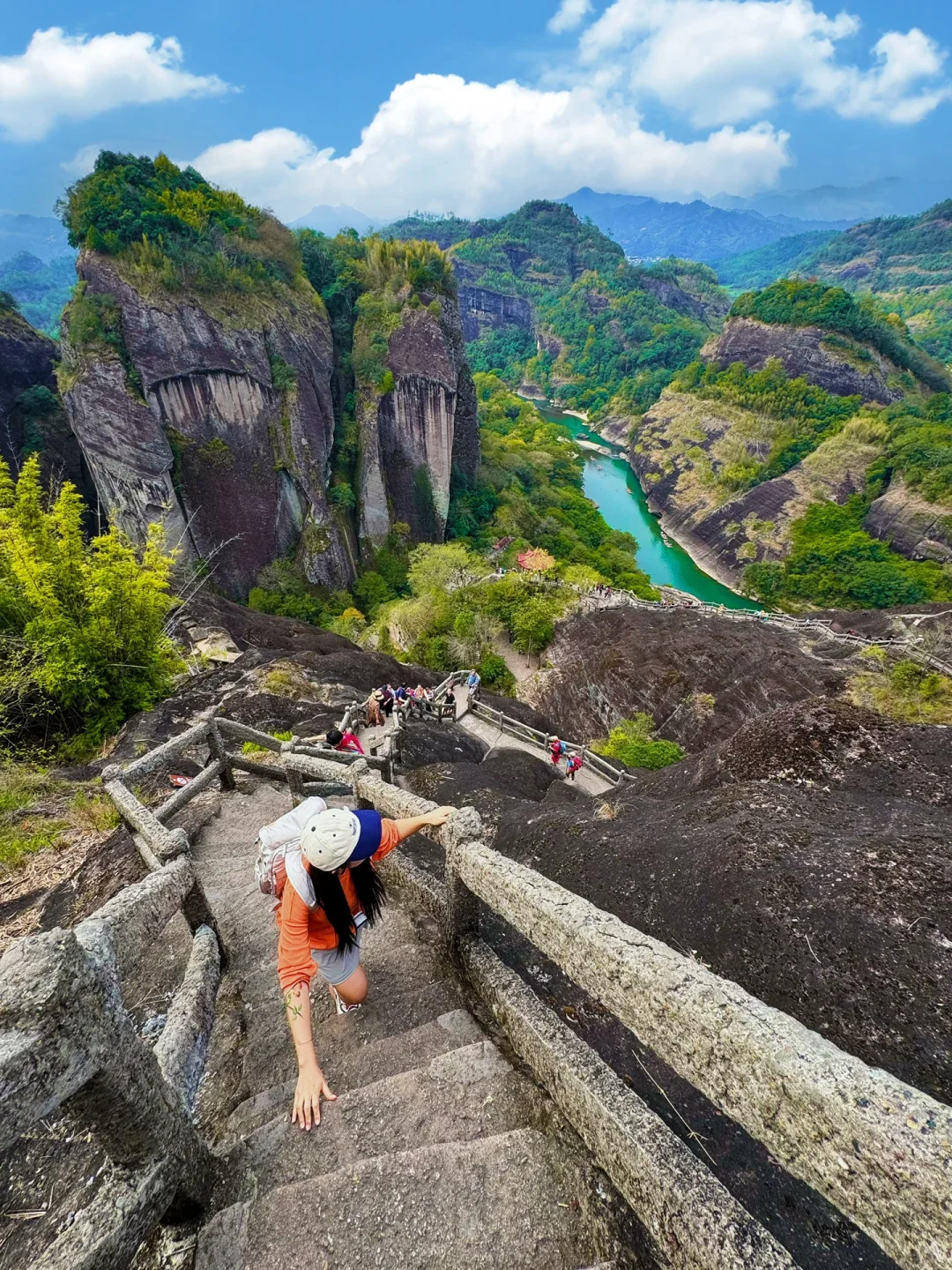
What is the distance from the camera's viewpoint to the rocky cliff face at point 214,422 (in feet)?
108

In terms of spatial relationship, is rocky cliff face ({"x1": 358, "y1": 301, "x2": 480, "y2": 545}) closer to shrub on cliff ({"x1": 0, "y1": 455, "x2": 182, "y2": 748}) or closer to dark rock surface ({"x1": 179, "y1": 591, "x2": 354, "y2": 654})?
dark rock surface ({"x1": 179, "y1": 591, "x2": 354, "y2": 654})

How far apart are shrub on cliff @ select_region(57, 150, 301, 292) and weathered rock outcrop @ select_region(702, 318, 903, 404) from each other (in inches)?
2592

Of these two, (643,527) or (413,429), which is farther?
(643,527)

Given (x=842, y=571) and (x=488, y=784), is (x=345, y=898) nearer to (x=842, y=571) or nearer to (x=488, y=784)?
(x=488, y=784)

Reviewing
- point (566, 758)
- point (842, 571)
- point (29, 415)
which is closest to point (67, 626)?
point (566, 758)

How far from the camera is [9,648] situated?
8.62 meters

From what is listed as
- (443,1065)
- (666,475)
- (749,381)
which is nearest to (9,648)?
(443,1065)

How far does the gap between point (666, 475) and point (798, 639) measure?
54.2 m

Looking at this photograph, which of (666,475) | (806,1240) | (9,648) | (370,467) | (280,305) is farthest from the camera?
(666,475)

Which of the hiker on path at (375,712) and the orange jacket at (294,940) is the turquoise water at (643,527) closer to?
the hiker on path at (375,712)

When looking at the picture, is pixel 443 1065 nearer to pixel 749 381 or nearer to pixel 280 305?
pixel 280 305

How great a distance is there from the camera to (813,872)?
4.06 metres

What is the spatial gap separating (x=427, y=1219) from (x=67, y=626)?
979 centimetres

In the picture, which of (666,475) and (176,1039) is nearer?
(176,1039)
